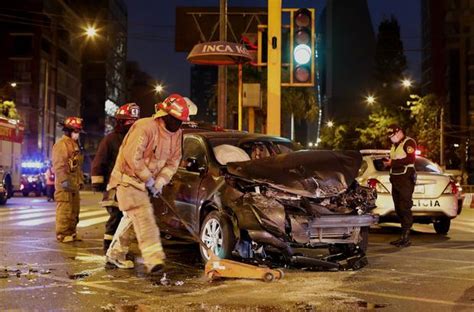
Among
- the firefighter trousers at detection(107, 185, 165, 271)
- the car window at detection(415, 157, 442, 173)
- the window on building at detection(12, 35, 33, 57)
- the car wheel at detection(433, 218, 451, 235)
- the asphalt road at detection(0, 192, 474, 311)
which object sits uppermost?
the window on building at detection(12, 35, 33, 57)

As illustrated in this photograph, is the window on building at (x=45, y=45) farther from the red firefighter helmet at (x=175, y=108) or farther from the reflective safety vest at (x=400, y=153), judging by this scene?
the red firefighter helmet at (x=175, y=108)

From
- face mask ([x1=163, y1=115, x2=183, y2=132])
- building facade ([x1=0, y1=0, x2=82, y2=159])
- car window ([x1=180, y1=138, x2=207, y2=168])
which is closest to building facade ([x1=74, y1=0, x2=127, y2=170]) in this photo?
building facade ([x1=0, y1=0, x2=82, y2=159])

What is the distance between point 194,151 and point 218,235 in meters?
1.46

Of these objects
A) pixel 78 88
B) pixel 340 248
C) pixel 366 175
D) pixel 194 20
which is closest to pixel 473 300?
pixel 340 248

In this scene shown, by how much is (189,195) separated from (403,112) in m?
56.7

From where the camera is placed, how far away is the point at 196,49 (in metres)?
15.0

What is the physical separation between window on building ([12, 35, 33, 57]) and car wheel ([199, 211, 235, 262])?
55165mm

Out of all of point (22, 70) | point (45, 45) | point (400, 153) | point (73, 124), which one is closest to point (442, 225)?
point (400, 153)

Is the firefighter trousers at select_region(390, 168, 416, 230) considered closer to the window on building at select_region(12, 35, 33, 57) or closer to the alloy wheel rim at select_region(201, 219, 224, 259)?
the alloy wheel rim at select_region(201, 219, 224, 259)

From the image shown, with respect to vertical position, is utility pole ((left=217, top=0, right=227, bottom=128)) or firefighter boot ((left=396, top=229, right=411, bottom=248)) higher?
utility pole ((left=217, top=0, right=227, bottom=128))

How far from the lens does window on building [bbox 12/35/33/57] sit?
196 ft

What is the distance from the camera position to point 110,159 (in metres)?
9.33

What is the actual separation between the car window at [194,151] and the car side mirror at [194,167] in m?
0.11

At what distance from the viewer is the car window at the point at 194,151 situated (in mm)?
8695
